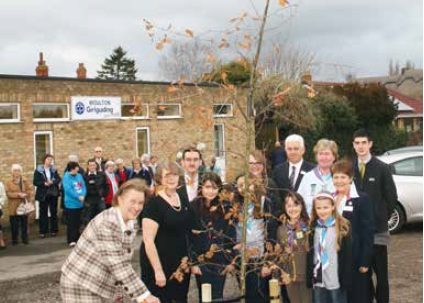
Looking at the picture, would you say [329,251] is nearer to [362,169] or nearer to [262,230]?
[262,230]

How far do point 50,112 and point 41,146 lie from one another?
0.99 m

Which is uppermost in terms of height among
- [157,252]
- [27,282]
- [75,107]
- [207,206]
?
[75,107]

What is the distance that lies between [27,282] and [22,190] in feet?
11.5

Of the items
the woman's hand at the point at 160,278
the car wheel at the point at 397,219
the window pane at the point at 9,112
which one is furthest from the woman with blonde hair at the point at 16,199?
the woman's hand at the point at 160,278

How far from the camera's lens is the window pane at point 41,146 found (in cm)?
1588

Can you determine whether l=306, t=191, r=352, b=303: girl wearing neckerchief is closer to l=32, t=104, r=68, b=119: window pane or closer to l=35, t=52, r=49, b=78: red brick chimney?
l=32, t=104, r=68, b=119: window pane

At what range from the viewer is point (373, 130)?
3300cm

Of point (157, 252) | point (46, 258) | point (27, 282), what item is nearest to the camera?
point (157, 252)

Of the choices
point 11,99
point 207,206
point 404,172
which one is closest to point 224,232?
point 207,206

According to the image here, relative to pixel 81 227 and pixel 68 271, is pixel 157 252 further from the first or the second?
pixel 81 227

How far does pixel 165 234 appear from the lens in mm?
5145

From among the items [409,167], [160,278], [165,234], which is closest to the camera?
[160,278]

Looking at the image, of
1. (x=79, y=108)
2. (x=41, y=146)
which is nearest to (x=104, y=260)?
(x=41, y=146)

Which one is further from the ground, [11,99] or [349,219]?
[11,99]
